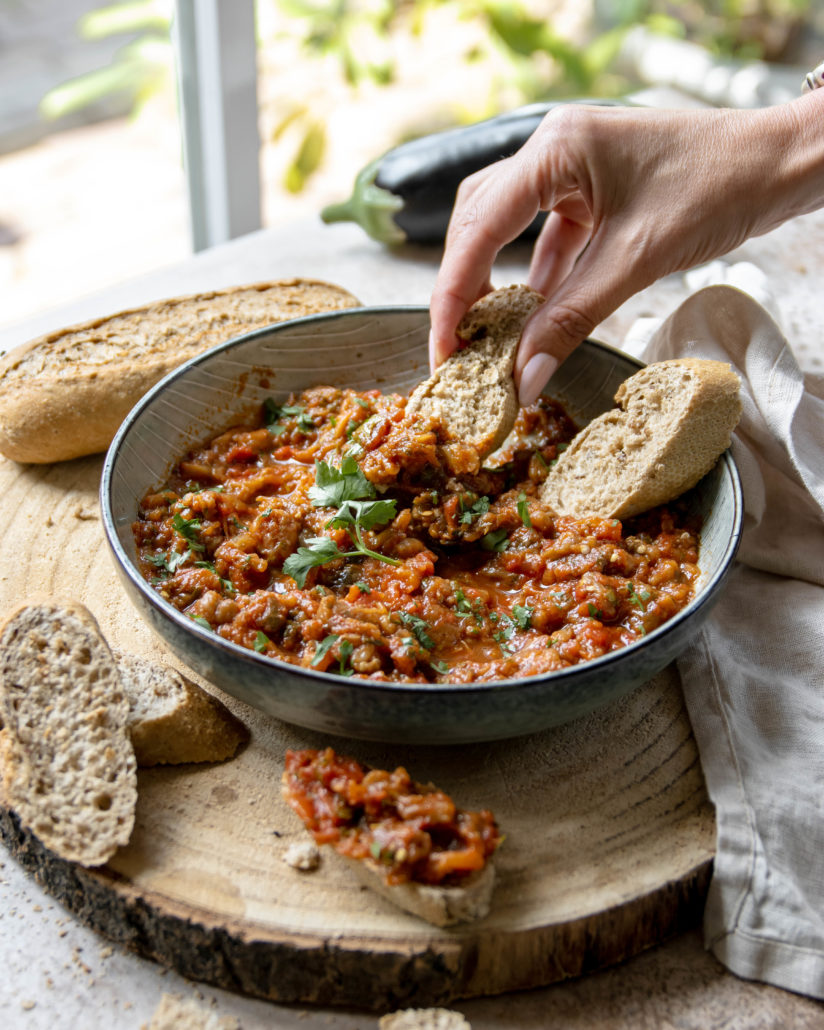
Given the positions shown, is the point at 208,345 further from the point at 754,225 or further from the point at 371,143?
the point at 371,143

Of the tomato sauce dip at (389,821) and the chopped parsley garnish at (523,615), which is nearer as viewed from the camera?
the tomato sauce dip at (389,821)

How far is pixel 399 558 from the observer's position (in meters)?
3.44

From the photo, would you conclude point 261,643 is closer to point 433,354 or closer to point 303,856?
point 303,856

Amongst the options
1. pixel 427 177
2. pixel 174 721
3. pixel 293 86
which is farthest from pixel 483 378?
pixel 293 86

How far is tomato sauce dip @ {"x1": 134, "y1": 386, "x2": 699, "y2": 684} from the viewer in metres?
3.07

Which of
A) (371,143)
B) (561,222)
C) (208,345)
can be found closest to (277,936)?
(208,345)

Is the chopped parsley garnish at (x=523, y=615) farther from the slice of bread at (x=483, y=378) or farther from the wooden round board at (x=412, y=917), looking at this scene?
the slice of bread at (x=483, y=378)

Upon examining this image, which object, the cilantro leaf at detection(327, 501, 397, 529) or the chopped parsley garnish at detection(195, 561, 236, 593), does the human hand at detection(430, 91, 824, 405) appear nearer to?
the cilantro leaf at detection(327, 501, 397, 529)

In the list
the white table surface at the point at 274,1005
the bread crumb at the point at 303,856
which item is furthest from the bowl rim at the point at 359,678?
the white table surface at the point at 274,1005

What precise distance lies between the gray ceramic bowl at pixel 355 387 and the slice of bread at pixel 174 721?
0.18m

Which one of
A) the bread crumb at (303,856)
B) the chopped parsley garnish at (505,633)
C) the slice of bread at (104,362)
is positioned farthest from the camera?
the slice of bread at (104,362)

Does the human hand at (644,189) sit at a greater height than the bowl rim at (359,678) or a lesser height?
greater

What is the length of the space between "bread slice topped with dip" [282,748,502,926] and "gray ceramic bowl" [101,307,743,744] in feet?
0.43

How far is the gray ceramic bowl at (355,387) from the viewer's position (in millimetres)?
2621
